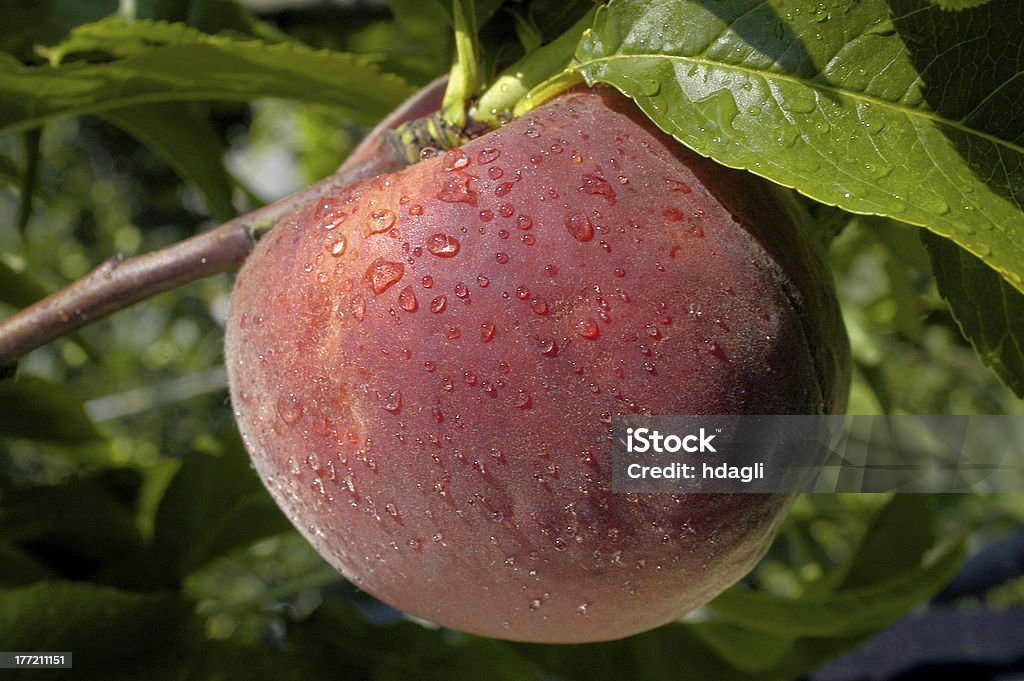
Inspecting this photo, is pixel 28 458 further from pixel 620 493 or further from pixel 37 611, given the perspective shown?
pixel 620 493

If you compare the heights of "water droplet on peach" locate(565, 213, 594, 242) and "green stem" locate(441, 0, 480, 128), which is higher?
"green stem" locate(441, 0, 480, 128)

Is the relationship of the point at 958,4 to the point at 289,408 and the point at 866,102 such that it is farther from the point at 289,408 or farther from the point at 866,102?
the point at 289,408

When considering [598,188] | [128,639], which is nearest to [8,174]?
[128,639]

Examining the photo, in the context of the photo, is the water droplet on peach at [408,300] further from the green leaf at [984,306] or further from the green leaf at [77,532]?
the green leaf at [77,532]

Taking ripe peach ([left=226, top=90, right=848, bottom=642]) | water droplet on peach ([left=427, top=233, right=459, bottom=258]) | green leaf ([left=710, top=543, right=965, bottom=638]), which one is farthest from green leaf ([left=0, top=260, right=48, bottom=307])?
green leaf ([left=710, top=543, right=965, bottom=638])

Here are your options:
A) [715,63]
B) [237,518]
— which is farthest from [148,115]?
[715,63]

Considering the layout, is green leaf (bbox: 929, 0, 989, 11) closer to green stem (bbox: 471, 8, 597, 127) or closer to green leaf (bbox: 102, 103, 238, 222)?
green stem (bbox: 471, 8, 597, 127)
